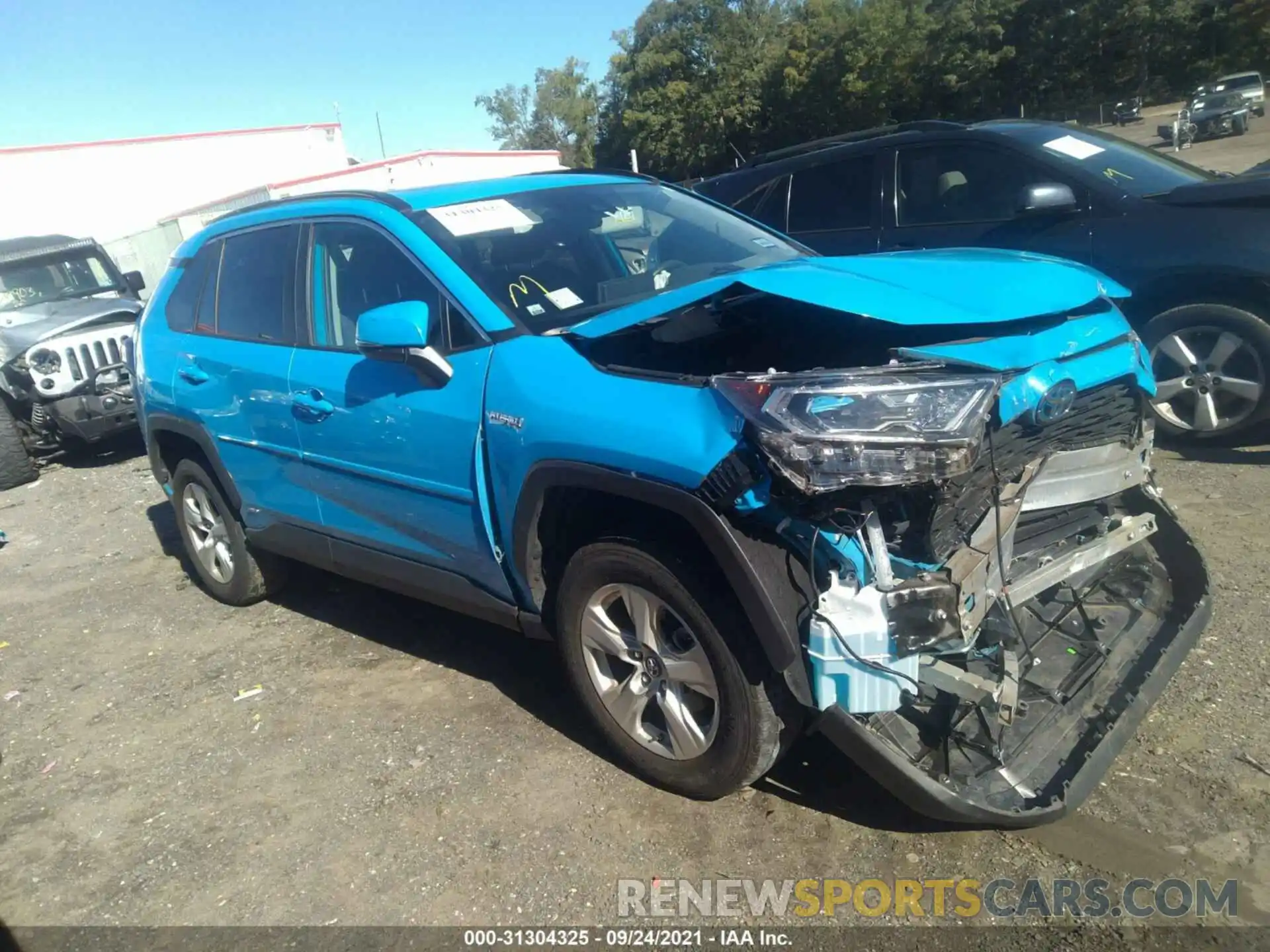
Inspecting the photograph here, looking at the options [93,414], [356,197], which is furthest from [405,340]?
[93,414]

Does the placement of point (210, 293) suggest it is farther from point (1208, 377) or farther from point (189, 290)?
point (1208, 377)

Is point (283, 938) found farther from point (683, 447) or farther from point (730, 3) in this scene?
point (730, 3)

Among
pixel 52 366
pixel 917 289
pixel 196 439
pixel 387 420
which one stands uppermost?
pixel 917 289

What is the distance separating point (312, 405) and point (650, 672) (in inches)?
71.7

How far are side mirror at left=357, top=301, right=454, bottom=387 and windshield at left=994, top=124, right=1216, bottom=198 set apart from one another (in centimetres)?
413

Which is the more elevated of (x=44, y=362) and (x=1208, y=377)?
(x=44, y=362)

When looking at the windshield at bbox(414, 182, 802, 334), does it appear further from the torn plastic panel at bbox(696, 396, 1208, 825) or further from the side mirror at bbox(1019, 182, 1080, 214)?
the side mirror at bbox(1019, 182, 1080, 214)

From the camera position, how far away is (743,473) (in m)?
2.47

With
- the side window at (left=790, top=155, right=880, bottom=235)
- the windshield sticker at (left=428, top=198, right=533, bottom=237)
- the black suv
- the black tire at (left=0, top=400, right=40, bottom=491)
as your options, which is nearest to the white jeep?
the black tire at (left=0, top=400, right=40, bottom=491)

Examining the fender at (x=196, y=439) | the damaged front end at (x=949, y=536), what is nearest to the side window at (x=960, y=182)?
the damaged front end at (x=949, y=536)

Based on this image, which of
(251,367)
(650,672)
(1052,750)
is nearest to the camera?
(1052,750)

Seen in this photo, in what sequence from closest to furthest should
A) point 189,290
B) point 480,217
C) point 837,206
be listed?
point 480,217 → point 189,290 → point 837,206

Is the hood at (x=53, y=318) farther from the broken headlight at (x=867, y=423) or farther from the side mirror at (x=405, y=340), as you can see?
the broken headlight at (x=867, y=423)

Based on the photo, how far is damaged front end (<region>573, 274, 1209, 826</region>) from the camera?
2.38 m
